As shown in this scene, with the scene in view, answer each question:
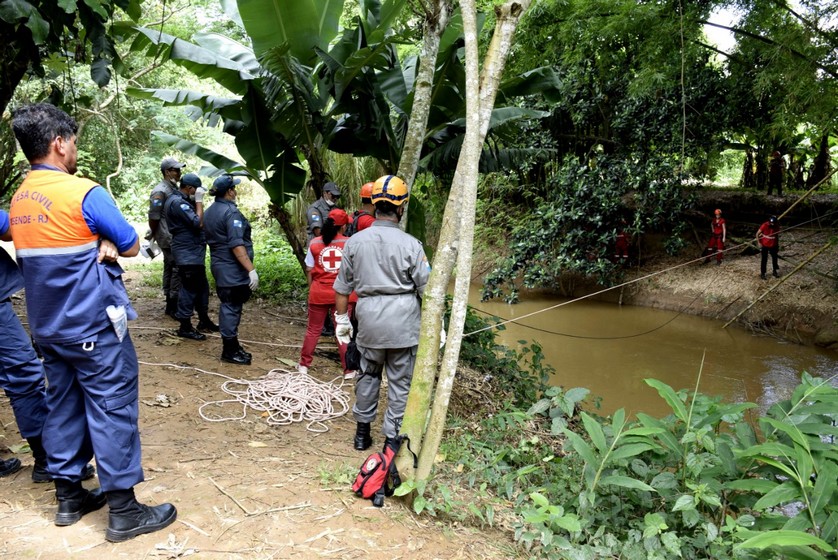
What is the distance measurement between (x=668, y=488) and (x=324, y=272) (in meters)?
3.13

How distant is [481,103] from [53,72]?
5602mm

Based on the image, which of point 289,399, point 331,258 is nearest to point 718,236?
point 331,258

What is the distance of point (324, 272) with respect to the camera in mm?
5117

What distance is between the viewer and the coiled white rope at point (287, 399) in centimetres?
441

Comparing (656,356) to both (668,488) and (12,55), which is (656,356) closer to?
(668,488)

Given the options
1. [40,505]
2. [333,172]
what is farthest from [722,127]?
[40,505]

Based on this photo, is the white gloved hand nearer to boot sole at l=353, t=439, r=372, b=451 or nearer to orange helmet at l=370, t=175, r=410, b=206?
boot sole at l=353, t=439, r=372, b=451

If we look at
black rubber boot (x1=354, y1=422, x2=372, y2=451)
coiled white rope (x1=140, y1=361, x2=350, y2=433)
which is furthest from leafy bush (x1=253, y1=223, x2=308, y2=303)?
black rubber boot (x1=354, y1=422, x2=372, y2=451)

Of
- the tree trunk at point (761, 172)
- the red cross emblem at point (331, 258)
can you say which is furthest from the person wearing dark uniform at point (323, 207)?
the tree trunk at point (761, 172)

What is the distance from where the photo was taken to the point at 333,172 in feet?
39.4

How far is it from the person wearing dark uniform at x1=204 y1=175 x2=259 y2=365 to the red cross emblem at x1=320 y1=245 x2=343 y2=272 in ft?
2.34

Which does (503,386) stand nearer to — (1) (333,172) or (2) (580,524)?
(2) (580,524)

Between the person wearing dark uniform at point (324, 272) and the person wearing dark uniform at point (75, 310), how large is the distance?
2.46 meters

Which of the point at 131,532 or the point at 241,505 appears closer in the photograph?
the point at 131,532
